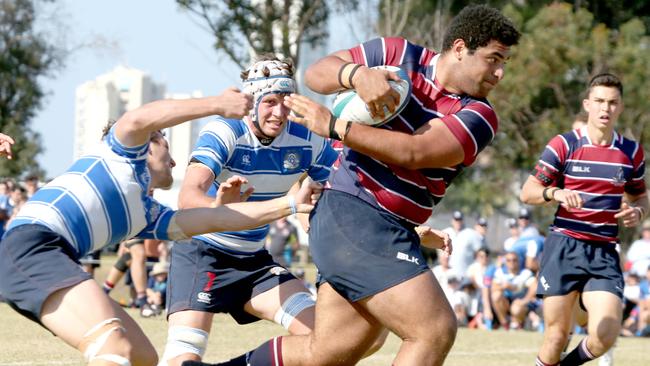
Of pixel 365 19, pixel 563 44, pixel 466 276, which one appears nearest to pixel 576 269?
pixel 466 276

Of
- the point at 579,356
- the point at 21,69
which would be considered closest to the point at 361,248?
the point at 579,356

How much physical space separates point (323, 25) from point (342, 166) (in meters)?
25.6

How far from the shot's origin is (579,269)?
8453 mm

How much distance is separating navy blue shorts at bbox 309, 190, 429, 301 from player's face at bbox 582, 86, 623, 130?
11.5 ft

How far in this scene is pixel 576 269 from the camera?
27.8ft

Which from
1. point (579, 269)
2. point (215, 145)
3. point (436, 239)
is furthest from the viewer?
point (579, 269)

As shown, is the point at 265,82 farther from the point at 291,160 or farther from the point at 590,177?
the point at 590,177

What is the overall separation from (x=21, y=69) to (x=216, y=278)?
35.1m

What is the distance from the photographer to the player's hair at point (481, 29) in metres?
5.36

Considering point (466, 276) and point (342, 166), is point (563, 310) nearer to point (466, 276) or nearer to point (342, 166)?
point (342, 166)

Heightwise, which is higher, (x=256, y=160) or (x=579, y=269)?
(x=256, y=160)

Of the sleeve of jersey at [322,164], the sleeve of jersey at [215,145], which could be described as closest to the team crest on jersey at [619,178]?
the sleeve of jersey at [322,164]

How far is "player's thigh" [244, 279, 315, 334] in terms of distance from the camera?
6.64 meters

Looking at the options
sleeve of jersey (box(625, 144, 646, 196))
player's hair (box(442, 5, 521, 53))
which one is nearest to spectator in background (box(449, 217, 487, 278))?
sleeve of jersey (box(625, 144, 646, 196))
